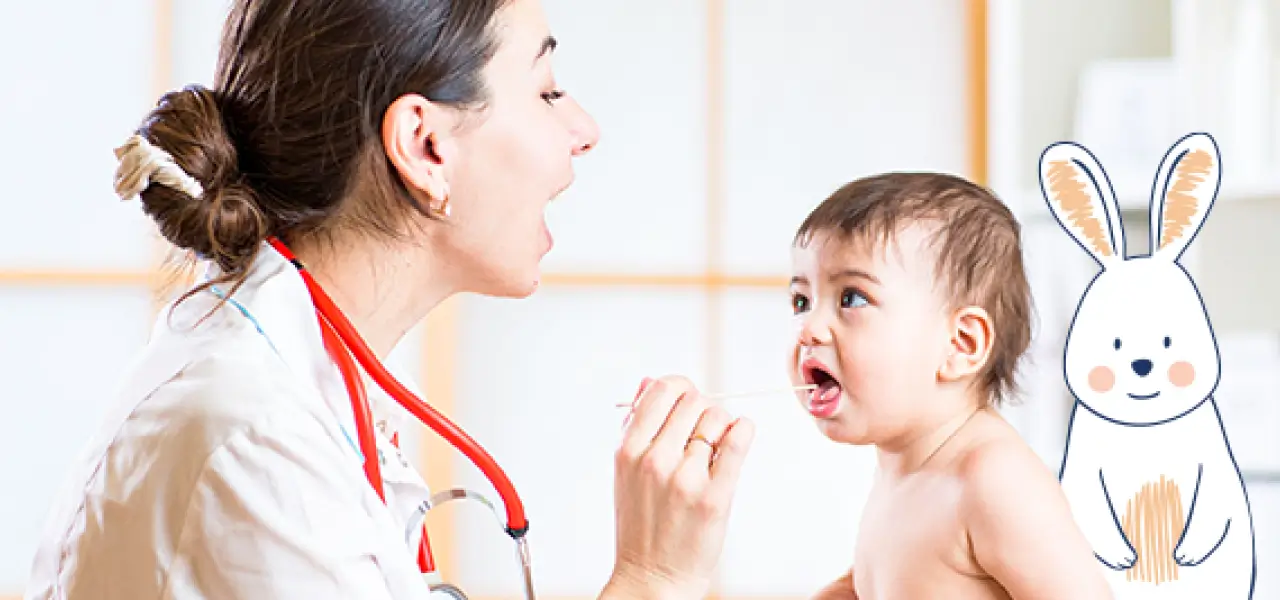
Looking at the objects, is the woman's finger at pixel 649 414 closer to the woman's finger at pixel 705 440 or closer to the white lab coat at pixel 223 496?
the woman's finger at pixel 705 440

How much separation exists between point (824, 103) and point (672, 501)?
172 centimetres

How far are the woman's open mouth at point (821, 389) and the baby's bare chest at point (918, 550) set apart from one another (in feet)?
0.44

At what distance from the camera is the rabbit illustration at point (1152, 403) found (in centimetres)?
204

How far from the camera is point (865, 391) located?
1.47 meters

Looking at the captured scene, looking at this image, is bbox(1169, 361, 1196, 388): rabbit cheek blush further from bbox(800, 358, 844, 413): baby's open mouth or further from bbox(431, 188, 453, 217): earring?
bbox(431, 188, 453, 217): earring

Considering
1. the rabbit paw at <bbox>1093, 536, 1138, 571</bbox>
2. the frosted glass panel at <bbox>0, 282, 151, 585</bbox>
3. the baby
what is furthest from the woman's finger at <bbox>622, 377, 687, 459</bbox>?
the frosted glass panel at <bbox>0, 282, 151, 585</bbox>

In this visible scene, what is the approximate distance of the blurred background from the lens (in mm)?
2557

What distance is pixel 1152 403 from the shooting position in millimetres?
2070

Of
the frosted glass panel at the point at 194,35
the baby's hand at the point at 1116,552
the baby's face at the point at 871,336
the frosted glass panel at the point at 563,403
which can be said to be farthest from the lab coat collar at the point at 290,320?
the frosted glass panel at the point at 194,35

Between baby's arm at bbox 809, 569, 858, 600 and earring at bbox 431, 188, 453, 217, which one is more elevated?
earring at bbox 431, 188, 453, 217

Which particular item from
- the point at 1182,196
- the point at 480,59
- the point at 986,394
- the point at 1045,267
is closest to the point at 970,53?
the point at 1045,267

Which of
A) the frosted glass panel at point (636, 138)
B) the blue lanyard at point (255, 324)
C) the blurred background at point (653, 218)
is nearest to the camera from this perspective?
the blue lanyard at point (255, 324)

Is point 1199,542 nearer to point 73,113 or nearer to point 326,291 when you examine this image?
point 326,291

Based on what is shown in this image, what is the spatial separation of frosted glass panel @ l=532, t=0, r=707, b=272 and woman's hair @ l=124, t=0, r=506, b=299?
1.53 meters
